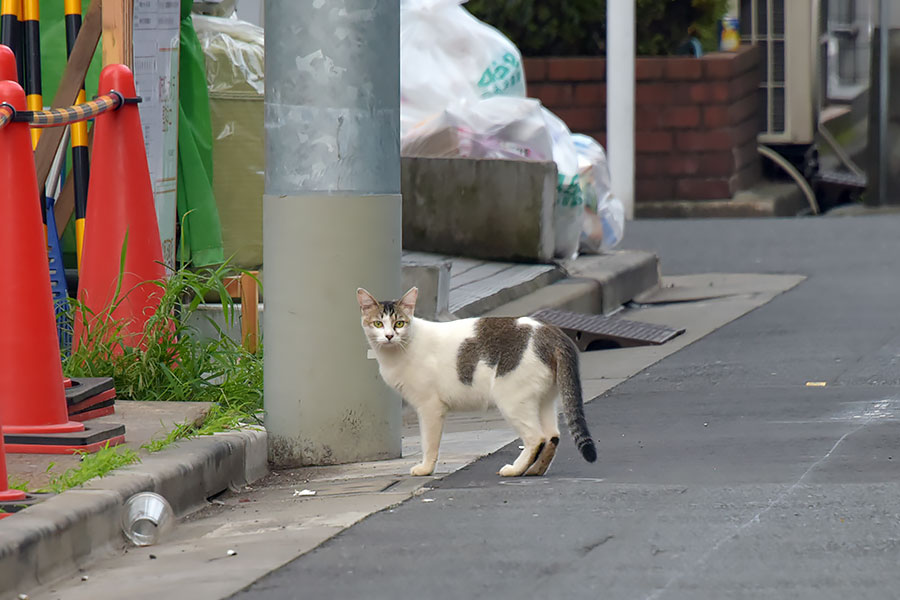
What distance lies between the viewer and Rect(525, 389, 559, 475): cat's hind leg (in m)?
5.58

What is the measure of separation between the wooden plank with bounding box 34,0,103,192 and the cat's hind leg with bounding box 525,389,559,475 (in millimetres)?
2731

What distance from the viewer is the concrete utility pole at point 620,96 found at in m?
14.4

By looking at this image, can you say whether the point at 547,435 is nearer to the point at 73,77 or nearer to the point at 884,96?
the point at 73,77

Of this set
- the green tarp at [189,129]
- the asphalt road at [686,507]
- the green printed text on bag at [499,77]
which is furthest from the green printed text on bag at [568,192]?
the green tarp at [189,129]

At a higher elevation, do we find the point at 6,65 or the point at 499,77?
the point at 499,77

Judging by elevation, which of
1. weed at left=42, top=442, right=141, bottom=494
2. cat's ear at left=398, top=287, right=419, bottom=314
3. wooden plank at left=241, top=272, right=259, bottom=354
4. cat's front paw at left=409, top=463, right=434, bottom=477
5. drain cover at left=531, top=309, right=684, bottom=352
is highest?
cat's ear at left=398, top=287, right=419, bottom=314

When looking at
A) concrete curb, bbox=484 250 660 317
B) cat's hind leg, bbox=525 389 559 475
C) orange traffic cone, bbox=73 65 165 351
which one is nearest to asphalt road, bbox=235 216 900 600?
cat's hind leg, bbox=525 389 559 475

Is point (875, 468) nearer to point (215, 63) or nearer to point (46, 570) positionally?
point (46, 570)

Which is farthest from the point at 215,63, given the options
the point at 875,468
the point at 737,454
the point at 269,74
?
the point at 875,468

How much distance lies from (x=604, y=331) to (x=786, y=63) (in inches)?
405

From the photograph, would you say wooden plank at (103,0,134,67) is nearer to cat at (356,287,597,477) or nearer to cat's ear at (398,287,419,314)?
cat at (356,287,597,477)

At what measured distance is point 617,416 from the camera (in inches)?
270

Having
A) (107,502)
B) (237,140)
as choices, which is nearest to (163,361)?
(107,502)

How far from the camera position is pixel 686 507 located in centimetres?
487
